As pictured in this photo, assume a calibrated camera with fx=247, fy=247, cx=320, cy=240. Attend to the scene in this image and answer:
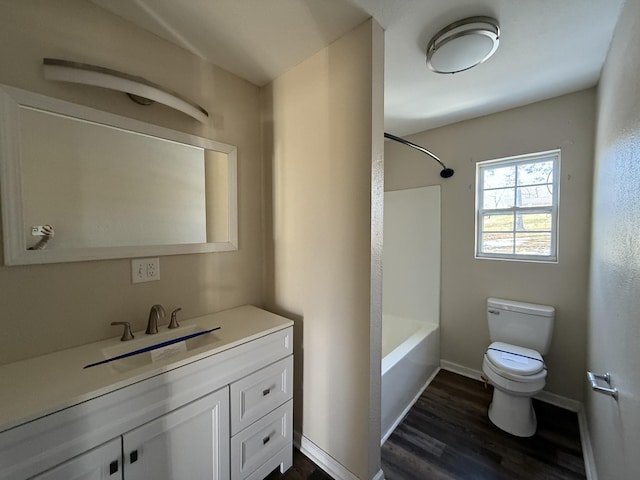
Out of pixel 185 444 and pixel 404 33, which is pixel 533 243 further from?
pixel 185 444

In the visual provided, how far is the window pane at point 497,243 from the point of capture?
7.26 feet

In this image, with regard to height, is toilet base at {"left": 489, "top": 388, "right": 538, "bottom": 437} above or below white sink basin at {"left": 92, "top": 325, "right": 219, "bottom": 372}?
below

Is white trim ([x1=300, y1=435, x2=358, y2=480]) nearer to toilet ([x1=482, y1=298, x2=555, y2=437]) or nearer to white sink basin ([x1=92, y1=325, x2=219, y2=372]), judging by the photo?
white sink basin ([x1=92, y1=325, x2=219, y2=372])

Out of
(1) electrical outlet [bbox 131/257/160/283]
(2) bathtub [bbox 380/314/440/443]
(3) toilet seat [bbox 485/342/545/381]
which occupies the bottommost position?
(2) bathtub [bbox 380/314/440/443]

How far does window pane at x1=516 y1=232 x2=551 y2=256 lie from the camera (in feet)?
6.71

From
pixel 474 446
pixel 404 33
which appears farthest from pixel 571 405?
pixel 404 33

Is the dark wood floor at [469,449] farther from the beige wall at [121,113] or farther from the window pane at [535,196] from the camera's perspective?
the window pane at [535,196]

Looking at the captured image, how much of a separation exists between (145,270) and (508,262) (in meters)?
2.70

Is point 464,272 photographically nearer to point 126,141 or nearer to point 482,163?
point 482,163

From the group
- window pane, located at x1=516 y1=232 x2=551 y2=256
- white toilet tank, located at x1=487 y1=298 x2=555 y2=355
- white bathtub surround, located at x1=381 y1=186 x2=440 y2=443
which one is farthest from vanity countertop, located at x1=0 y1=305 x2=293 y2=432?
window pane, located at x1=516 y1=232 x2=551 y2=256

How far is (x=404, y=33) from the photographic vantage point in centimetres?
130

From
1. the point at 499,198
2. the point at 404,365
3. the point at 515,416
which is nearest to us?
the point at 515,416

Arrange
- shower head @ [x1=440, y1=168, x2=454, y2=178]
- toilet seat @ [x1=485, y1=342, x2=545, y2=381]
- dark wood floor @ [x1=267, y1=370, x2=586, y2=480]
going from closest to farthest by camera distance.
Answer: dark wood floor @ [x1=267, y1=370, x2=586, y2=480] → toilet seat @ [x1=485, y1=342, x2=545, y2=381] → shower head @ [x1=440, y1=168, x2=454, y2=178]

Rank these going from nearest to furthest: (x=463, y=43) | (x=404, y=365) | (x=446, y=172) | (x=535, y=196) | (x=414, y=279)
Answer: (x=463, y=43) → (x=404, y=365) → (x=535, y=196) → (x=446, y=172) → (x=414, y=279)
